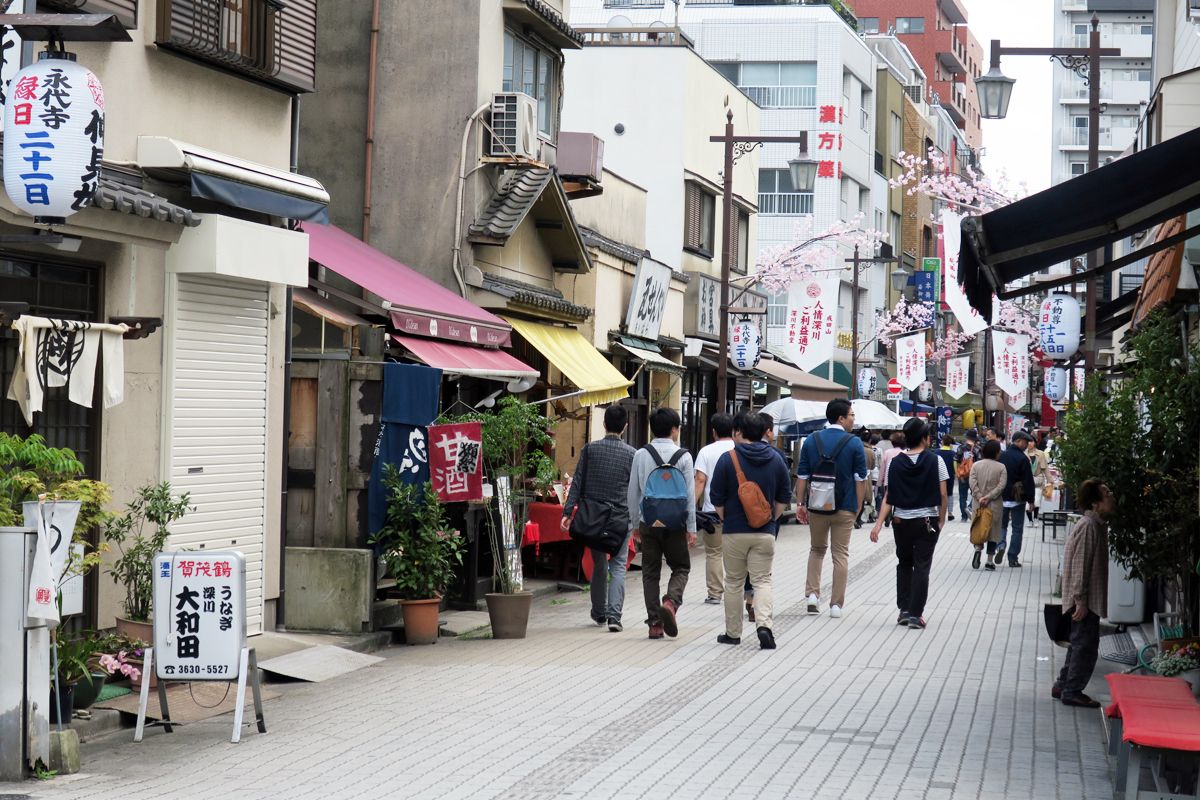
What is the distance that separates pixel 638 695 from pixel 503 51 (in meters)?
11.6

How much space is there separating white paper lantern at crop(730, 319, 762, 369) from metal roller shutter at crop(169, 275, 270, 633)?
62.5 feet

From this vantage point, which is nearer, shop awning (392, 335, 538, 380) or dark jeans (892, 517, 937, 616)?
dark jeans (892, 517, 937, 616)

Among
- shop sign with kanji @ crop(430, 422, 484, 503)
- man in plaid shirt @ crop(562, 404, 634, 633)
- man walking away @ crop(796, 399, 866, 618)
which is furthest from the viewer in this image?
man walking away @ crop(796, 399, 866, 618)

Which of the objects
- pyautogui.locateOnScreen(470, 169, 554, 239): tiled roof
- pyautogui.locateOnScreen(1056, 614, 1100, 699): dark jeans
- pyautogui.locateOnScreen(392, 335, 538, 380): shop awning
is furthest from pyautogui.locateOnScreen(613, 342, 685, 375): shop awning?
pyautogui.locateOnScreen(1056, 614, 1100, 699): dark jeans

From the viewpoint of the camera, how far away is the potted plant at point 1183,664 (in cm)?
973

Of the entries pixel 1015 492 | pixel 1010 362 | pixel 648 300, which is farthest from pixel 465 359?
pixel 1010 362

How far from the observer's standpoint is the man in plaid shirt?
14.8 m

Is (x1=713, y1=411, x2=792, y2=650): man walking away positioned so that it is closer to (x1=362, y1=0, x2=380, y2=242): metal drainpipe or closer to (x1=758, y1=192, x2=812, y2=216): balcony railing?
(x1=362, y1=0, x2=380, y2=242): metal drainpipe

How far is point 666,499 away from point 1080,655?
4.53 metres

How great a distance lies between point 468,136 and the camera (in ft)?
63.3

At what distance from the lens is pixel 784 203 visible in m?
57.2

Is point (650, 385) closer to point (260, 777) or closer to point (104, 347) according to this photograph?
point (104, 347)

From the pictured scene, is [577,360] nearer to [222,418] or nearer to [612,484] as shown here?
[612,484]

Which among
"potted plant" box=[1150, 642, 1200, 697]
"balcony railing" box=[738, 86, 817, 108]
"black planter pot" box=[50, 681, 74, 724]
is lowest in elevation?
"black planter pot" box=[50, 681, 74, 724]
